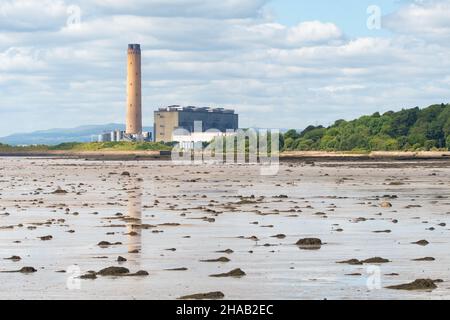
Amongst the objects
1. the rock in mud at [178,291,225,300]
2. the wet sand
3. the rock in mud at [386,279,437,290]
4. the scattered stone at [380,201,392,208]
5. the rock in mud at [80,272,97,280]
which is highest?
the rock in mud at [386,279,437,290]

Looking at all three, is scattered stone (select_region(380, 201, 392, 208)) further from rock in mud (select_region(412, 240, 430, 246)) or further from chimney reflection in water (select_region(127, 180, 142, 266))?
rock in mud (select_region(412, 240, 430, 246))

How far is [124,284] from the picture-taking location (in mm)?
22406

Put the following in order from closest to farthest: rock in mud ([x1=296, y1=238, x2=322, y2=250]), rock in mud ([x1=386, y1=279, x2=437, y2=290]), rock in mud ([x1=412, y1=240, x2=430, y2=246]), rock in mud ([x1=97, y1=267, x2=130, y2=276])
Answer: rock in mud ([x1=386, y1=279, x2=437, y2=290])
rock in mud ([x1=97, y1=267, x2=130, y2=276])
rock in mud ([x1=296, y1=238, x2=322, y2=250])
rock in mud ([x1=412, y1=240, x2=430, y2=246])

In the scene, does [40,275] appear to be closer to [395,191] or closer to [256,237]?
[256,237]

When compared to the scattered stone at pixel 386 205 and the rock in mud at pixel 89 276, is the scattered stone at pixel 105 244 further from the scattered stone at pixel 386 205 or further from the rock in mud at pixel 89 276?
the scattered stone at pixel 386 205

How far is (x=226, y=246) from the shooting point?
30109 millimetres

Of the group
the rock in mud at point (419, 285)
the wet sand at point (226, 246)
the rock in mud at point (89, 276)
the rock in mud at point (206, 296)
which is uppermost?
the rock in mud at point (419, 285)

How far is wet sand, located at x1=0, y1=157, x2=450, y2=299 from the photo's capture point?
2191 cm

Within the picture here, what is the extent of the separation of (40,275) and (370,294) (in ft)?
25.9

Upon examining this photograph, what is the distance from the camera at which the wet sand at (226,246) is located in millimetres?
21906

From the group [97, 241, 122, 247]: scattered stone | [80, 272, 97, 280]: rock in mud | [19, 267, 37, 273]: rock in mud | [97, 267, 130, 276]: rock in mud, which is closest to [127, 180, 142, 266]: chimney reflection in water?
[97, 241, 122, 247]: scattered stone

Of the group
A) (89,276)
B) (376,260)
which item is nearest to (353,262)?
(376,260)

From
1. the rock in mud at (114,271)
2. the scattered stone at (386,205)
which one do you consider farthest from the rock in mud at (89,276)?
the scattered stone at (386,205)
